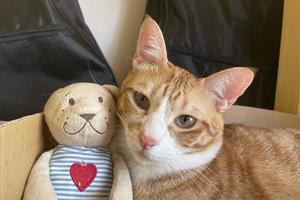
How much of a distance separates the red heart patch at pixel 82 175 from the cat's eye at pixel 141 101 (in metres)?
0.16

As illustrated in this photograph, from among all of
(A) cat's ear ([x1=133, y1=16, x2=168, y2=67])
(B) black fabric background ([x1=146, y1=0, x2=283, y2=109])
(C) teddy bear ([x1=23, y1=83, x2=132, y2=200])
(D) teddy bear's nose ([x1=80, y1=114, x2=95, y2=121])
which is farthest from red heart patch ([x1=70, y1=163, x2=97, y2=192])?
(B) black fabric background ([x1=146, y1=0, x2=283, y2=109])

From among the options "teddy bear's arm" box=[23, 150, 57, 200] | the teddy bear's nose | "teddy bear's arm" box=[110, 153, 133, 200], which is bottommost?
"teddy bear's arm" box=[110, 153, 133, 200]

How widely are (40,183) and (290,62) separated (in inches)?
29.0

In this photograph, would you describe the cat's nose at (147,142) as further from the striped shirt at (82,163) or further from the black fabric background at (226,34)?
the black fabric background at (226,34)

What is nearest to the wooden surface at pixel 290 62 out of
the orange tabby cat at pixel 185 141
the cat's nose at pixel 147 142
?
the orange tabby cat at pixel 185 141

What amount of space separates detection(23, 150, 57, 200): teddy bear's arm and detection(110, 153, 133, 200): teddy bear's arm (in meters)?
0.12

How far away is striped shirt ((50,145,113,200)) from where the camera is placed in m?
0.89

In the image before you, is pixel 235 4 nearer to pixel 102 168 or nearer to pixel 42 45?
pixel 42 45

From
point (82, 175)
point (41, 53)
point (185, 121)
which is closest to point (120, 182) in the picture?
point (82, 175)

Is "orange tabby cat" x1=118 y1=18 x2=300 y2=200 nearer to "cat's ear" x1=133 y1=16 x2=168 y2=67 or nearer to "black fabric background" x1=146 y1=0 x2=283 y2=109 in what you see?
"cat's ear" x1=133 y1=16 x2=168 y2=67

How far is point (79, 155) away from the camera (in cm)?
92

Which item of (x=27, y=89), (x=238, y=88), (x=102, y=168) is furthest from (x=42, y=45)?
(x=238, y=88)

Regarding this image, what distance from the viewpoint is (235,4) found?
1.33 m

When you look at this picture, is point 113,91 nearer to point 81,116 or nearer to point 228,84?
point 81,116
